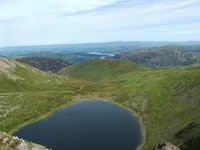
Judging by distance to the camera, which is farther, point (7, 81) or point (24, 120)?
point (7, 81)

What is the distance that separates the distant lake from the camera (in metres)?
75.6

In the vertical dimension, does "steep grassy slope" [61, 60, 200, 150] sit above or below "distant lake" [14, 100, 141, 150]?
above

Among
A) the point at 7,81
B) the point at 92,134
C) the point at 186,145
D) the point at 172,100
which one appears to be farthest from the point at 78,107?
the point at 186,145

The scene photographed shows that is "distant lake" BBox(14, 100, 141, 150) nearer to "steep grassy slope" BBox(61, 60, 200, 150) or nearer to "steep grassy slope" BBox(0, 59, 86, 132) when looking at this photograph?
"steep grassy slope" BBox(61, 60, 200, 150)

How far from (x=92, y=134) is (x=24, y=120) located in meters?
38.0

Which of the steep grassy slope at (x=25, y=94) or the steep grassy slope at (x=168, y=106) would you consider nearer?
the steep grassy slope at (x=168, y=106)

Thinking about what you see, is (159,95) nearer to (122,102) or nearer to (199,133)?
(122,102)

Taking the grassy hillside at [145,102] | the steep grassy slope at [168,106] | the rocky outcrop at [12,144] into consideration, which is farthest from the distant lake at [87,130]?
the rocky outcrop at [12,144]

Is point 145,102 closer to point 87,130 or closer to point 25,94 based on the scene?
point 87,130

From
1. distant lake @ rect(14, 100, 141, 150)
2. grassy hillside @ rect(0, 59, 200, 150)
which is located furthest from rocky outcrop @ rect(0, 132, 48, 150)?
grassy hillside @ rect(0, 59, 200, 150)

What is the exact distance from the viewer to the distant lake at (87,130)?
75625mm

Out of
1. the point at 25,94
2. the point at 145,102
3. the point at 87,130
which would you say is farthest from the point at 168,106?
the point at 25,94

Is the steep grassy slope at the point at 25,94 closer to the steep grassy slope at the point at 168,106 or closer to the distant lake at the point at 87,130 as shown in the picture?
the distant lake at the point at 87,130

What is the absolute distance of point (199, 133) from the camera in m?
58.8
